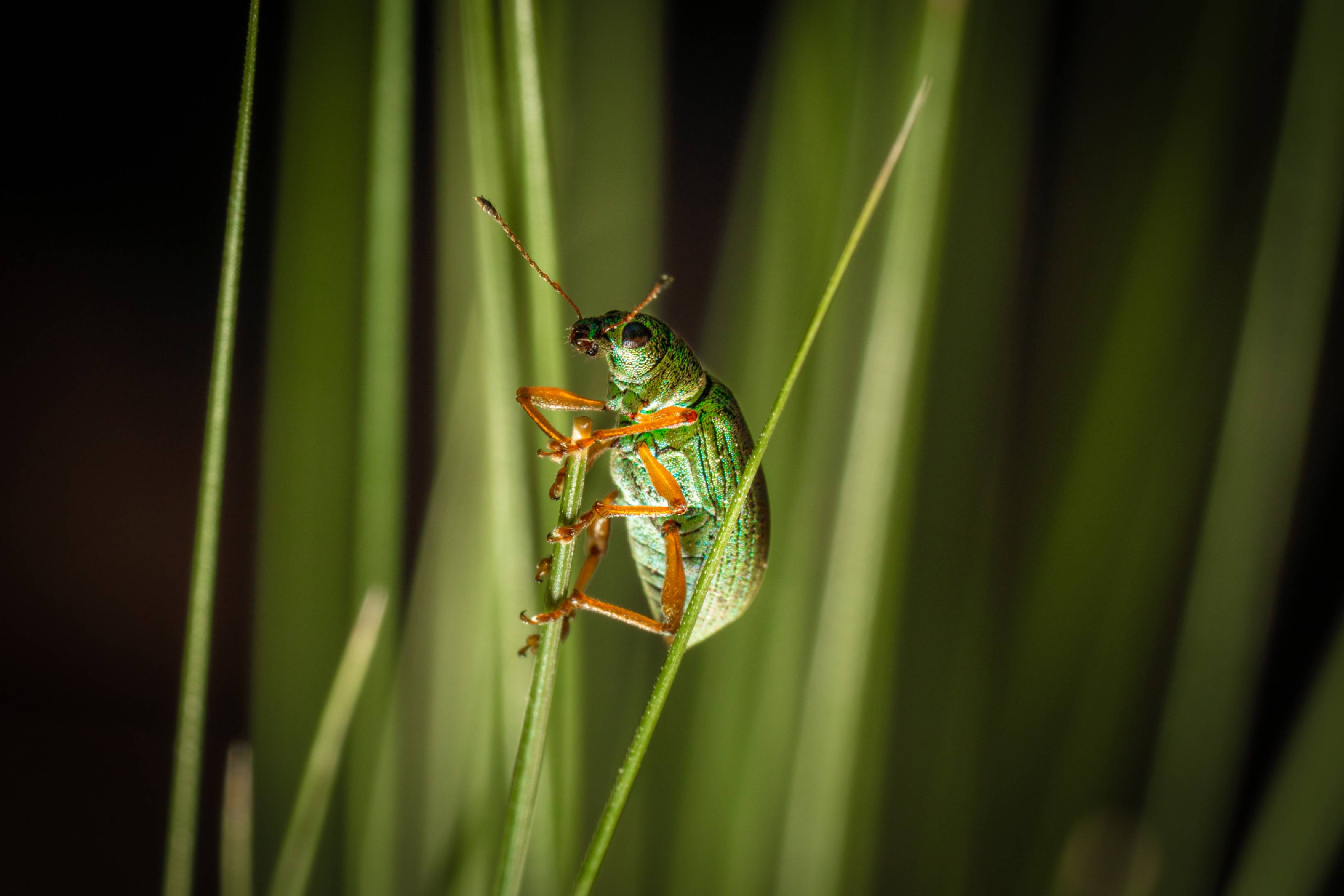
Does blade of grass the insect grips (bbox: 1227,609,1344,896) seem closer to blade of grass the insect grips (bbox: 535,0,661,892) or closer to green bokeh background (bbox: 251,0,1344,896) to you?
green bokeh background (bbox: 251,0,1344,896)

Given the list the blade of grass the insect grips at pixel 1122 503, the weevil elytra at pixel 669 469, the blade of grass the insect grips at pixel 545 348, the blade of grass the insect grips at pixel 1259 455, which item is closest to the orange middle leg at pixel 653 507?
the weevil elytra at pixel 669 469

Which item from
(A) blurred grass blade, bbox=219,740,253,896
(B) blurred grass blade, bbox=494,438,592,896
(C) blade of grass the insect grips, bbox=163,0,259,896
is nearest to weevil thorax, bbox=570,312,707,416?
(B) blurred grass blade, bbox=494,438,592,896

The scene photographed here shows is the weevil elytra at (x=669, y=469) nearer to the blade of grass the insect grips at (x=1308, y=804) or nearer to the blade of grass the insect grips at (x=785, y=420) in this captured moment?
the blade of grass the insect grips at (x=785, y=420)

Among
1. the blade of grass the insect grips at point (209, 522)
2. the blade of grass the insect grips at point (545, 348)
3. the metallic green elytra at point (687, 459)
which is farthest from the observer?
the metallic green elytra at point (687, 459)

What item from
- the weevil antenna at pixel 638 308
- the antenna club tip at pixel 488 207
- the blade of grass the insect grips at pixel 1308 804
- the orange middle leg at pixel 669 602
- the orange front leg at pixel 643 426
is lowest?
the blade of grass the insect grips at pixel 1308 804

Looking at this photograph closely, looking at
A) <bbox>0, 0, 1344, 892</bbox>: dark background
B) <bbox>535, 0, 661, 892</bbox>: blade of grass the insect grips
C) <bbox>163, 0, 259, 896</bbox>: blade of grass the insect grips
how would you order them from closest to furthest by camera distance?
<bbox>163, 0, 259, 896</bbox>: blade of grass the insect grips, <bbox>535, 0, 661, 892</bbox>: blade of grass the insect grips, <bbox>0, 0, 1344, 892</bbox>: dark background

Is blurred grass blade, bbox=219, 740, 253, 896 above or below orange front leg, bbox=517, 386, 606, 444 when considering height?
below

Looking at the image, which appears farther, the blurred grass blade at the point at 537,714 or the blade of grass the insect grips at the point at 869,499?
the blade of grass the insect grips at the point at 869,499
